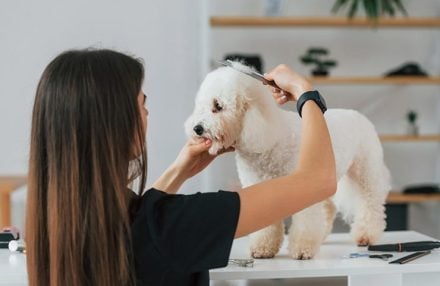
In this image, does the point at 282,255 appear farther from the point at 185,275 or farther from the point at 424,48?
the point at 424,48

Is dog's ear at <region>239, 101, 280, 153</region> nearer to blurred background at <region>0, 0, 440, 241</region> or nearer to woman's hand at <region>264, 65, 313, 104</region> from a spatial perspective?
woman's hand at <region>264, 65, 313, 104</region>

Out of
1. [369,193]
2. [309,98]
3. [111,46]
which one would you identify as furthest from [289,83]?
[111,46]

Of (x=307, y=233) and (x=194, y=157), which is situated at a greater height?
(x=194, y=157)

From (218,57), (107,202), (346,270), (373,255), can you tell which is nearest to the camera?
(107,202)

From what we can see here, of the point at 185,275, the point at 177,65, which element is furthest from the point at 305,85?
the point at 177,65

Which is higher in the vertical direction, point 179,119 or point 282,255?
point 179,119

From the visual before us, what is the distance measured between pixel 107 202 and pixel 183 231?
126 millimetres

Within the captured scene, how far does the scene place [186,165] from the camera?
5.04ft

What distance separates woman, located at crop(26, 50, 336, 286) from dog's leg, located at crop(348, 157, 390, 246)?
66 cm

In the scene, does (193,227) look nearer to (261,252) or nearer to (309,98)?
(309,98)

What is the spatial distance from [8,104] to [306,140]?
2.74 m

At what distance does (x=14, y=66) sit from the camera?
11.9 ft

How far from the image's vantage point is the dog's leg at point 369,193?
176 centimetres

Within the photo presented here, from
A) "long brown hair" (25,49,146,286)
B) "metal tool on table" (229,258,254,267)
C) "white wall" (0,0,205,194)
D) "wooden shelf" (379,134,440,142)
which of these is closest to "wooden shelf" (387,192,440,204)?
"wooden shelf" (379,134,440,142)
